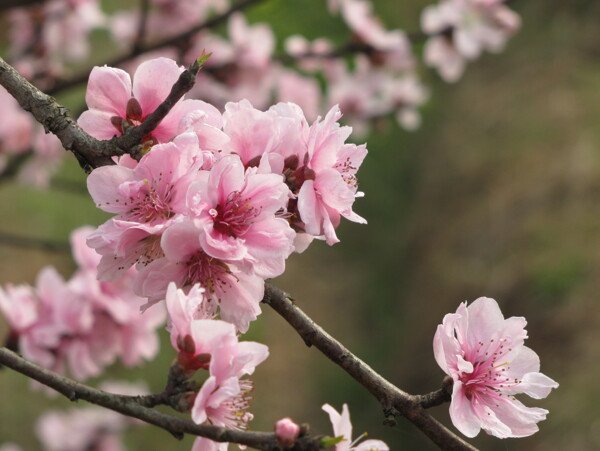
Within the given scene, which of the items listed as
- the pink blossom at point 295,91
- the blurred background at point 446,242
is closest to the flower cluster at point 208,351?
the pink blossom at point 295,91

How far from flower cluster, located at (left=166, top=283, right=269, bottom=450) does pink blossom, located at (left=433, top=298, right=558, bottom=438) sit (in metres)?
0.18

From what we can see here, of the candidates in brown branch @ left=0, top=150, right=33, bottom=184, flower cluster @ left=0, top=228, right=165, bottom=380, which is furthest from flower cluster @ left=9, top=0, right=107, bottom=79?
flower cluster @ left=0, top=228, right=165, bottom=380

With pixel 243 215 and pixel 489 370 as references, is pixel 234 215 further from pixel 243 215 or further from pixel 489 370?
pixel 489 370

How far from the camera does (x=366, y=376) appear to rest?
623 millimetres

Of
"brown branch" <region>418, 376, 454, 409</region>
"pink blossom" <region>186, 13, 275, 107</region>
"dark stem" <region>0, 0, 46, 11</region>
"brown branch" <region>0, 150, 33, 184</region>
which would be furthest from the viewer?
"pink blossom" <region>186, 13, 275, 107</region>

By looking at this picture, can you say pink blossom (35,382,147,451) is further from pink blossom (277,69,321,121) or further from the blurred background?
the blurred background

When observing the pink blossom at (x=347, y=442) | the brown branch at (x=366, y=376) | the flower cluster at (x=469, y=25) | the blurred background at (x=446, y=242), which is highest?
the blurred background at (x=446, y=242)

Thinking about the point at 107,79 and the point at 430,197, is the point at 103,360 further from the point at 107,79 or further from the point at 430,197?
the point at 430,197

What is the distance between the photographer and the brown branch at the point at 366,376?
615mm

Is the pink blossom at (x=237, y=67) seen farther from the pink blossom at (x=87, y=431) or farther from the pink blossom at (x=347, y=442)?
the pink blossom at (x=347, y=442)

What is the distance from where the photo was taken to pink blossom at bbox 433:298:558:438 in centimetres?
65

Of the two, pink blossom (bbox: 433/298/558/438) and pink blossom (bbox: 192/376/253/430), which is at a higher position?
pink blossom (bbox: 433/298/558/438)

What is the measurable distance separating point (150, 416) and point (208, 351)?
66mm

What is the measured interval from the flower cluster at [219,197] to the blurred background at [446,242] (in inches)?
66.3
